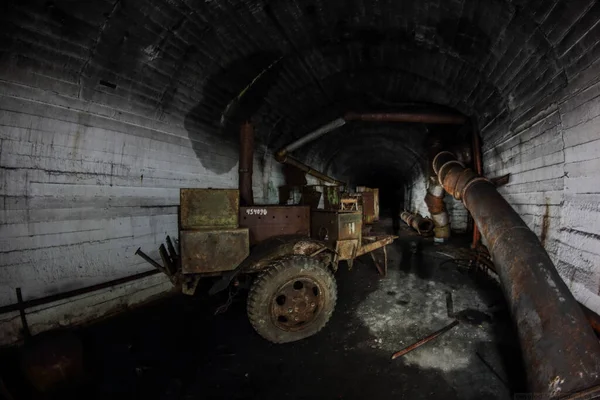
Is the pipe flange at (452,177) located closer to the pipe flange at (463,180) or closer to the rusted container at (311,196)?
the pipe flange at (463,180)

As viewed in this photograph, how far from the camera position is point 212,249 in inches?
137

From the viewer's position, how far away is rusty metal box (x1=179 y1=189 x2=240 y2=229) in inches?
137

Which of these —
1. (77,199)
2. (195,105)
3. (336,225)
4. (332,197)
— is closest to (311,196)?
(332,197)

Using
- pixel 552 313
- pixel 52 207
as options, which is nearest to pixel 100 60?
pixel 52 207

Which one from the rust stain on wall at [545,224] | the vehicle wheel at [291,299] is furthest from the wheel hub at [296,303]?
the rust stain on wall at [545,224]

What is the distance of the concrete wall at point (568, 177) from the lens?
9.31ft

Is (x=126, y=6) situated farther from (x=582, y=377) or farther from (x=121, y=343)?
(x=582, y=377)

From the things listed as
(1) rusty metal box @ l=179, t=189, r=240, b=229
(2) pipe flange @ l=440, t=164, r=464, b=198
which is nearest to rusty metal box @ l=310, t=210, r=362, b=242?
(1) rusty metal box @ l=179, t=189, r=240, b=229

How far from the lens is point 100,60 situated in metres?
3.85

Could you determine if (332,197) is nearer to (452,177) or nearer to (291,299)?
(291,299)

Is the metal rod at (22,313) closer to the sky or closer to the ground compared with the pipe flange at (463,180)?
closer to the ground

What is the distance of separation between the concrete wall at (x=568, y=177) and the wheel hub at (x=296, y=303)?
314 cm

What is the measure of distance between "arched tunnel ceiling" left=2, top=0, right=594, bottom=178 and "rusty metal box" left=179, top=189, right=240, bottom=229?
2.46 metres

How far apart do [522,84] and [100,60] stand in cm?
675
